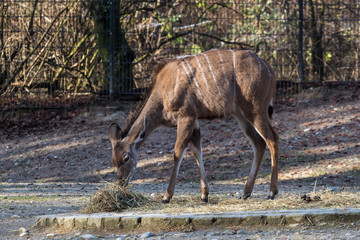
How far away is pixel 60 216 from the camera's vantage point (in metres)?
5.55

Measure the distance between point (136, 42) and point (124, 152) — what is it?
6483 millimetres

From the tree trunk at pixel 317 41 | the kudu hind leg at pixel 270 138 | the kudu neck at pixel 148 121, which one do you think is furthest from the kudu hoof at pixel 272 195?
the tree trunk at pixel 317 41

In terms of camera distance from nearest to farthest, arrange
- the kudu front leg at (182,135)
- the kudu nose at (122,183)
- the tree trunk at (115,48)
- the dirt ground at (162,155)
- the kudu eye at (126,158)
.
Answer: the kudu front leg at (182,135), the kudu nose at (122,183), the kudu eye at (126,158), the dirt ground at (162,155), the tree trunk at (115,48)

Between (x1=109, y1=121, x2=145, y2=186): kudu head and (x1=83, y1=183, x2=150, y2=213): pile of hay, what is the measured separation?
669 mm

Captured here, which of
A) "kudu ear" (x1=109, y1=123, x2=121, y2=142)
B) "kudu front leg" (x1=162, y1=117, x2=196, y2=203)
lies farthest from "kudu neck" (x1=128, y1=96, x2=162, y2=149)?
"kudu front leg" (x1=162, y1=117, x2=196, y2=203)

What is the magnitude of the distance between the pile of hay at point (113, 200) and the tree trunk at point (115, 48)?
20.8 feet

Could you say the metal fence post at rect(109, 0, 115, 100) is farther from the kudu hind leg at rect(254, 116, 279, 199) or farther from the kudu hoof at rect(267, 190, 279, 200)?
the kudu hoof at rect(267, 190, 279, 200)

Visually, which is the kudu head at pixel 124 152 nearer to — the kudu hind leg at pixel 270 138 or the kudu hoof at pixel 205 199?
the kudu hoof at pixel 205 199

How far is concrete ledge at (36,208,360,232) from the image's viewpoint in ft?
16.2

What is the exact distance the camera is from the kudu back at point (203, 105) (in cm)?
666

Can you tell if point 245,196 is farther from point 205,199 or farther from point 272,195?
point 205,199

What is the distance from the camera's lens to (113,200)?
6016 mm

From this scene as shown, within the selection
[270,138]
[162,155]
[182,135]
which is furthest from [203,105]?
[162,155]

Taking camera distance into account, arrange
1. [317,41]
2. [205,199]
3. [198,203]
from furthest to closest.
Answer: [317,41] → [205,199] → [198,203]
